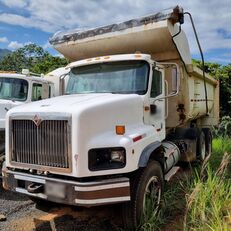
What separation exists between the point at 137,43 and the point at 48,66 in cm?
1923

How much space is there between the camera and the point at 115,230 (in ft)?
15.6

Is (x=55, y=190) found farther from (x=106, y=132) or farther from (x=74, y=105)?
(x=74, y=105)

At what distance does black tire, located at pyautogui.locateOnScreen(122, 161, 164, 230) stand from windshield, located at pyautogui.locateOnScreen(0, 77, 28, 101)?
4.29 m

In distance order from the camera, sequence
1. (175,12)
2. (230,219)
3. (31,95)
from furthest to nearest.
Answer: (31,95) < (175,12) < (230,219)

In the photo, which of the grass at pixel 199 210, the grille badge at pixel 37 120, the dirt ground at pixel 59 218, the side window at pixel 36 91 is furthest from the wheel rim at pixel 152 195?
the side window at pixel 36 91

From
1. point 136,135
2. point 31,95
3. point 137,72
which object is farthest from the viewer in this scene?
point 31,95

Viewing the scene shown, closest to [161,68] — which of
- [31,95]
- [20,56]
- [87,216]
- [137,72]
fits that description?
[137,72]

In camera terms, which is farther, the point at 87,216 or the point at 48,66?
the point at 48,66

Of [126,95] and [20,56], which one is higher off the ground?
[20,56]

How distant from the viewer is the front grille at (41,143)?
426 cm

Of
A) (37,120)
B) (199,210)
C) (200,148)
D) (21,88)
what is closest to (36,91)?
(21,88)

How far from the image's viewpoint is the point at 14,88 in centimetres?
804

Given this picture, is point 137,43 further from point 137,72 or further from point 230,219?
point 230,219

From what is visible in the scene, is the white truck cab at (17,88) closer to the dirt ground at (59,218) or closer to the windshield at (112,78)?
the windshield at (112,78)
